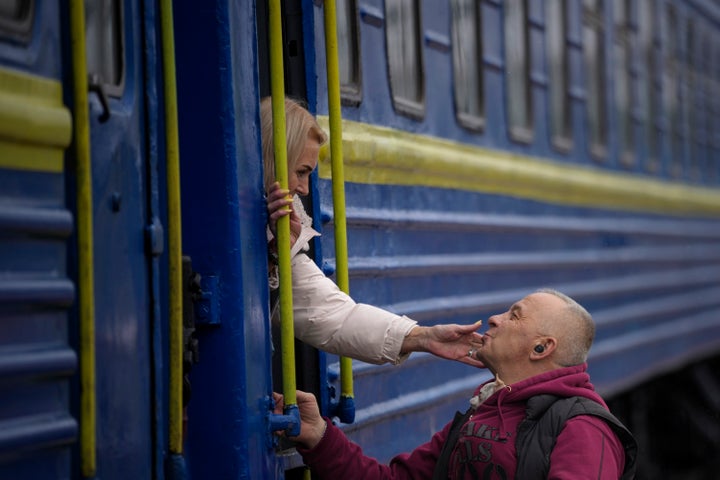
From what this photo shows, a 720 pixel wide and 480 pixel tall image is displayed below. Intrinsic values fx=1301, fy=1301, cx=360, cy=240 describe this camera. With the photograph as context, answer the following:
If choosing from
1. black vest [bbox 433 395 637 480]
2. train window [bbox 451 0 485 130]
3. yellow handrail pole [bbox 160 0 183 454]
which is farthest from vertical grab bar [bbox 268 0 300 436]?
train window [bbox 451 0 485 130]

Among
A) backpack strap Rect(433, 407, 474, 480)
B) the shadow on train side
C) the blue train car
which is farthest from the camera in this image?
the shadow on train side

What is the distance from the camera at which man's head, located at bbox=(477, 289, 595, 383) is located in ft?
9.68

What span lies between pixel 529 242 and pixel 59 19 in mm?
3666

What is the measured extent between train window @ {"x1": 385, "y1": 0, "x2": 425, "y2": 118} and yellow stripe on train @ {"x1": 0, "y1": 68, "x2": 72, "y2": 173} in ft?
7.07

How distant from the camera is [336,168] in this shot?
3377 millimetres

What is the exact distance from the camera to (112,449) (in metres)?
2.58

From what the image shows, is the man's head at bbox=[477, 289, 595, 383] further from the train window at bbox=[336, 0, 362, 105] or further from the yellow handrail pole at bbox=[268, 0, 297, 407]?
the train window at bbox=[336, 0, 362, 105]

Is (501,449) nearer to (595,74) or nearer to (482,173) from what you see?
(482,173)

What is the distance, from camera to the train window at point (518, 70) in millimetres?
5883

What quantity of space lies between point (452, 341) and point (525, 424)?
11.6 inches

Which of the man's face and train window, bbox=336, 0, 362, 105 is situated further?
train window, bbox=336, 0, 362, 105

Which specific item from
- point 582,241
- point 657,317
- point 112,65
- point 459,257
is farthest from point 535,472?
point 657,317

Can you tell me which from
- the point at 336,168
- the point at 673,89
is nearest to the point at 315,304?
the point at 336,168

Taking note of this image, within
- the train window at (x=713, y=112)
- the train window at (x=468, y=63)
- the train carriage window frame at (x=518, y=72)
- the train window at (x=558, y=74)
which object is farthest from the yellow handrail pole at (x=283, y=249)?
the train window at (x=713, y=112)
